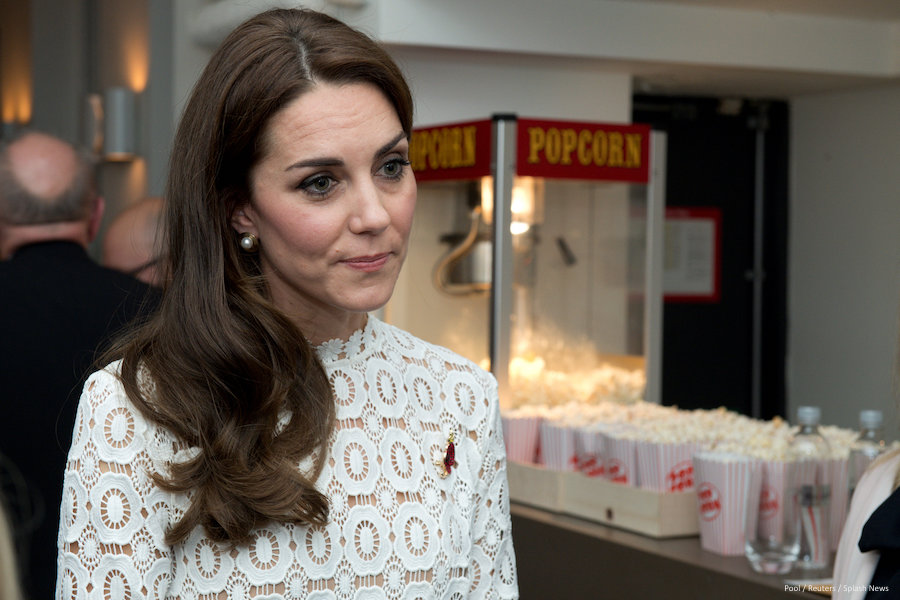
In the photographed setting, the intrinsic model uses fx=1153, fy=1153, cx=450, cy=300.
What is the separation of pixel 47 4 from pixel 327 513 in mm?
6568

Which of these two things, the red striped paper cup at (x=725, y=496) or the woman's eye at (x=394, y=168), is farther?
the red striped paper cup at (x=725, y=496)

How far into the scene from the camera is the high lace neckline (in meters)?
1.43

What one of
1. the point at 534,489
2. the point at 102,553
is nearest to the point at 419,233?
the point at 534,489

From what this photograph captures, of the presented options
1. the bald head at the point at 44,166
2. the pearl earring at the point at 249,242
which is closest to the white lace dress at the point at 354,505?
the pearl earring at the point at 249,242

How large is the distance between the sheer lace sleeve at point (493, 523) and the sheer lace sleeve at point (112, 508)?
0.41m

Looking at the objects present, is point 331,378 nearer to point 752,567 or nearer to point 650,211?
point 752,567

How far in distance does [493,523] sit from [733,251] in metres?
4.85

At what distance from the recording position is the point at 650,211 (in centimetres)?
363

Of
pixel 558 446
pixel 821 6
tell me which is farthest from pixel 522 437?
pixel 821 6

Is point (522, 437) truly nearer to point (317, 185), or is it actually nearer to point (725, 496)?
point (725, 496)

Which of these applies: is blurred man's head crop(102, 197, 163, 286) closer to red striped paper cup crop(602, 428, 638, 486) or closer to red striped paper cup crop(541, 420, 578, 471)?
red striped paper cup crop(541, 420, 578, 471)

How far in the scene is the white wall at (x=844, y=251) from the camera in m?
5.54

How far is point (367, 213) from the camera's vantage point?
1270mm

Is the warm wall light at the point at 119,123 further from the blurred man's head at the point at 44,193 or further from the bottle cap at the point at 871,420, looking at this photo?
the bottle cap at the point at 871,420
